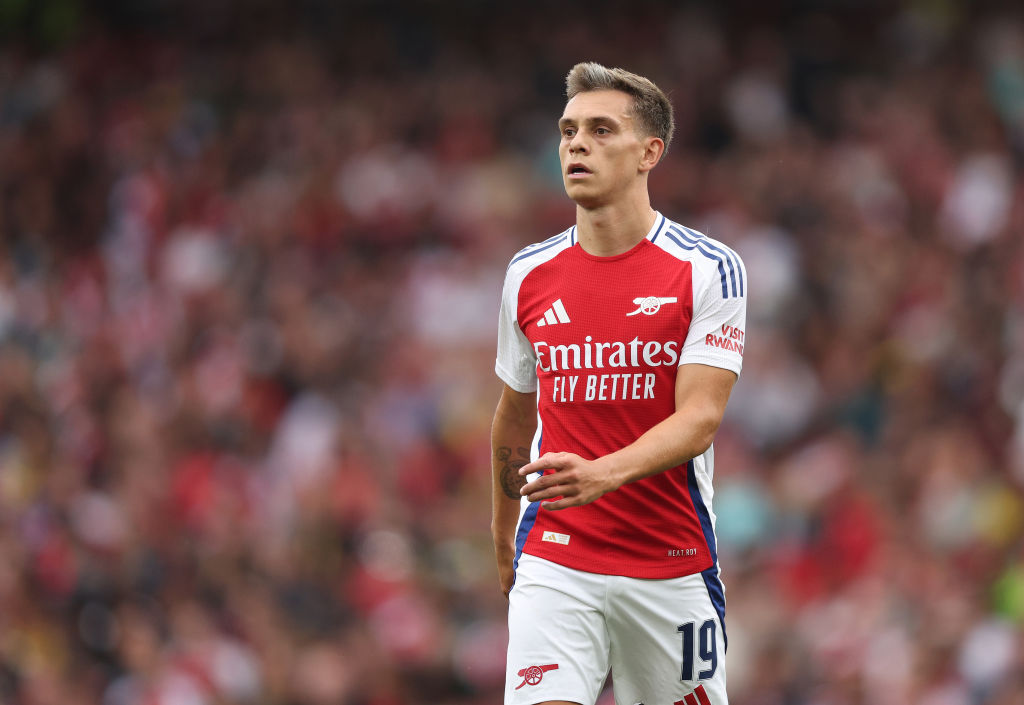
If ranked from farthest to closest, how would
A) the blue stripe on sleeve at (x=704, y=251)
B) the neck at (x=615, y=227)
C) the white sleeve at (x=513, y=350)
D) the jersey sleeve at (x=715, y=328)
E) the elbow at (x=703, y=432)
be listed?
1. the white sleeve at (x=513, y=350)
2. the neck at (x=615, y=227)
3. the blue stripe on sleeve at (x=704, y=251)
4. the jersey sleeve at (x=715, y=328)
5. the elbow at (x=703, y=432)

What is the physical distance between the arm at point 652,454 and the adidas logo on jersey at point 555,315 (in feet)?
1.49

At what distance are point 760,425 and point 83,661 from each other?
5.35m

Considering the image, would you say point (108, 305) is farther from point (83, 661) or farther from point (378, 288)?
point (83, 661)

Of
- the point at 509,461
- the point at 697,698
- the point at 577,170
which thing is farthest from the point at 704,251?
the point at 697,698

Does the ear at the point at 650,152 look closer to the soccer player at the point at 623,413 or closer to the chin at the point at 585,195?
the soccer player at the point at 623,413

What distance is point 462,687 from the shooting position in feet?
32.1

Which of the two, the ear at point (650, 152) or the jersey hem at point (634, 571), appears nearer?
the jersey hem at point (634, 571)

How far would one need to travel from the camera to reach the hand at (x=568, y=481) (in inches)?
168

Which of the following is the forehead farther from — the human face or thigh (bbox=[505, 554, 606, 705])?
thigh (bbox=[505, 554, 606, 705])

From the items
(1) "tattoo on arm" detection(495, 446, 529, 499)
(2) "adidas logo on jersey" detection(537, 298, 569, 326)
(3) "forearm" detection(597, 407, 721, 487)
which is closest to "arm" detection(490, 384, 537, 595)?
Answer: (1) "tattoo on arm" detection(495, 446, 529, 499)

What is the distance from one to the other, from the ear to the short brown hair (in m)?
0.02

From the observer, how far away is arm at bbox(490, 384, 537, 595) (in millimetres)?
5379

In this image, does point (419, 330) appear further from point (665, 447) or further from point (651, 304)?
point (665, 447)

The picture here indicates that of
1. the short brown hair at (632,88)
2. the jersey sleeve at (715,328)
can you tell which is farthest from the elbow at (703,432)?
the short brown hair at (632,88)
